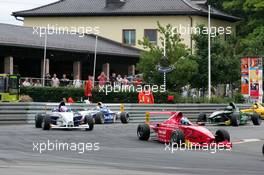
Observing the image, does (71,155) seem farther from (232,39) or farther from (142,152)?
(232,39)

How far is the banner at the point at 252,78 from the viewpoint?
44.2 m

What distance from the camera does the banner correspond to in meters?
44.2

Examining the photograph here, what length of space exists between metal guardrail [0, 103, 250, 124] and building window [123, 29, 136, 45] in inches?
1040

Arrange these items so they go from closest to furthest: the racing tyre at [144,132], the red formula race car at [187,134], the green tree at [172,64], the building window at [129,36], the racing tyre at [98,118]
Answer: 1. the red formula race car at [187,134]
2. the racing tyre at [144,132]
3. the racing tyre at [98,118]
4. the green tree at [172,64]
5. the building window at [129,36]

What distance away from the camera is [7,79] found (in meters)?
37.8

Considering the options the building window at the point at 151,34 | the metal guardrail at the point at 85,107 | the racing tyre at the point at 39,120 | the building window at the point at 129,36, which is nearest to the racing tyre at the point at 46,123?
the racing tyre at the point at 39,120

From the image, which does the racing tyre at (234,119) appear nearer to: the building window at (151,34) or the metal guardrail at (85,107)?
the metal guardrail at (85,107)

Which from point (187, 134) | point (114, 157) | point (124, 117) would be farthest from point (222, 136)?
point (124, 117)

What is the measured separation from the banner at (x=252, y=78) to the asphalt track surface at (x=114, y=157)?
19267 millimetres

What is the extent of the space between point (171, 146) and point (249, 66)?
23.6 meters

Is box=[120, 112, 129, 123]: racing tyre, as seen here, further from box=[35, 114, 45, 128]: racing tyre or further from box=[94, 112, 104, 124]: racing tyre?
box=[35, 114, 45, 128]: racing tyre

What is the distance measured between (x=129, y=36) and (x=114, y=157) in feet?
162

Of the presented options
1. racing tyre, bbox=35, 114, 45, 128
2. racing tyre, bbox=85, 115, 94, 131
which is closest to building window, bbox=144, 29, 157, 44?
racing tyre, bbox=35, 114, 45, 128

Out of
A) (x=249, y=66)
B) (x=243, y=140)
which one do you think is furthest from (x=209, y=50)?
(x=243, y=140)
